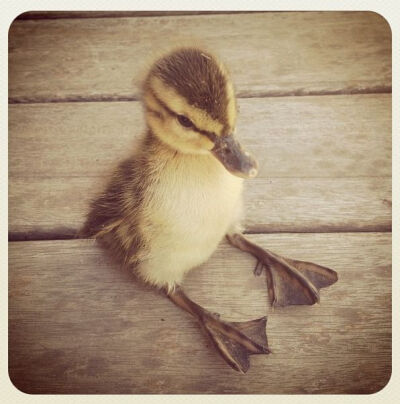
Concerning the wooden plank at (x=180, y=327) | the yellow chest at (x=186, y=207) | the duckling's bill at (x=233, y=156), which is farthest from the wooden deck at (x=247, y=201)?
the duckling's bill at (x=233, y=156)

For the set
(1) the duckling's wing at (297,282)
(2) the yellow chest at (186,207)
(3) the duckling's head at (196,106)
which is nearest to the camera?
(3) the duckling's head at (196,106)

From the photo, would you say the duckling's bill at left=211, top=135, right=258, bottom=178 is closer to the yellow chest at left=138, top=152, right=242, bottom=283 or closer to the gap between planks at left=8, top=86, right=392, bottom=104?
the yellow chest at left=138, top=152, right=242, bottom=283

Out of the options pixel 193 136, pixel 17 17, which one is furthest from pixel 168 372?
pixel 17 17

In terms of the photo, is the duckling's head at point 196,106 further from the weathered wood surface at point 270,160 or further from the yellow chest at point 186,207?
the weathered wood surface at point 270,160

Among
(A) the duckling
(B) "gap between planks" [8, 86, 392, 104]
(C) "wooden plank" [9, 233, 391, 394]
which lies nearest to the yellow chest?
(A) the duckling
